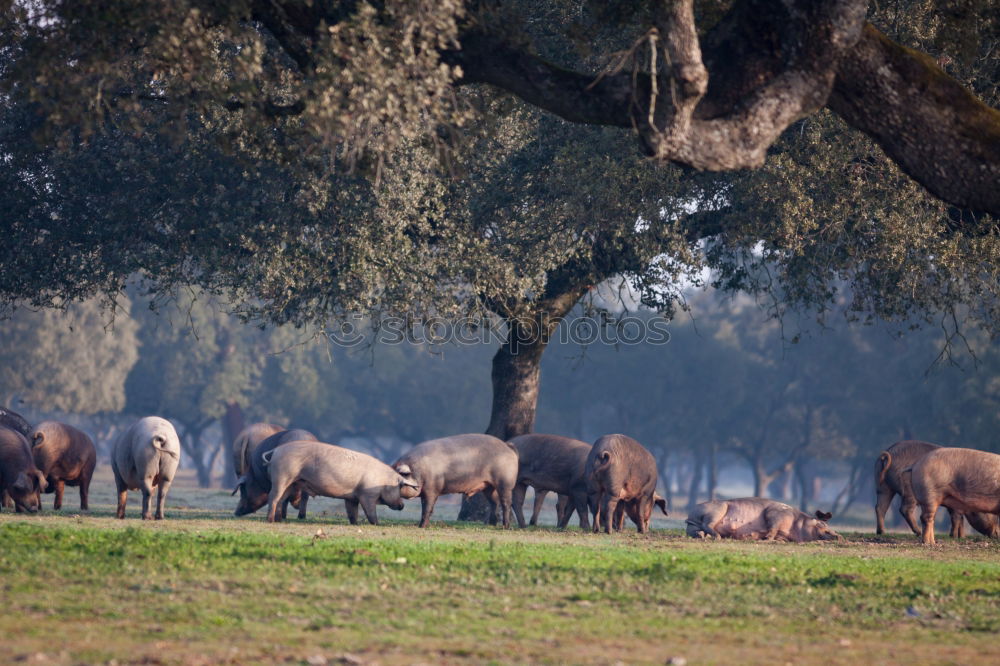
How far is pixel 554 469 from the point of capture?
23672 mm

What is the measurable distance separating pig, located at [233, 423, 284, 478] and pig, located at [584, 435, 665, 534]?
6984 millimetres

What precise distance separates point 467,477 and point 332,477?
3.15 metres

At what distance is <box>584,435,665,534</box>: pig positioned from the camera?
21.9 m

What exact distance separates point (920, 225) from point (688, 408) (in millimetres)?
46136

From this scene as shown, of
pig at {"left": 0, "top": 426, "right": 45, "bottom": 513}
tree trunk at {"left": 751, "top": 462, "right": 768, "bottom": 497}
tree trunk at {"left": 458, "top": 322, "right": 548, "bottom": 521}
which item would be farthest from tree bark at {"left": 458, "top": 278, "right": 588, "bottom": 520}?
tree trunk at {"left": 751, "top": 462, "right": 768, "bottom": 497}

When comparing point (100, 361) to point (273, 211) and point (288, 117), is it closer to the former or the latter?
point (273, 211)

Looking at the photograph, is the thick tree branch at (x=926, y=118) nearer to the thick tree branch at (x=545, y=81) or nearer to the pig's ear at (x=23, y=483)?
the thick tree branch at (x=545, y=81)

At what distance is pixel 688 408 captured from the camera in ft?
221

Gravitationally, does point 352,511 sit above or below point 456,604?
above

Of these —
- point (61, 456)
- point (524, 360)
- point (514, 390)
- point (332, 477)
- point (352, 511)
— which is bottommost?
point (352, 511)

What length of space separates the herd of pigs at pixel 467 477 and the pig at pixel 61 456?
2 centimetres

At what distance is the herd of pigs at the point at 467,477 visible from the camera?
20.1 meters

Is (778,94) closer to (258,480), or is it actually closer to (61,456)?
(258,480)

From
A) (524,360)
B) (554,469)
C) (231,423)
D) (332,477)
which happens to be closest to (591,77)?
(332,477)
